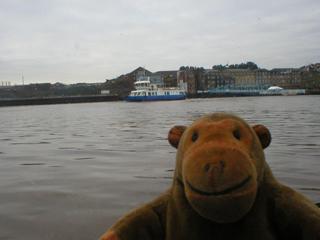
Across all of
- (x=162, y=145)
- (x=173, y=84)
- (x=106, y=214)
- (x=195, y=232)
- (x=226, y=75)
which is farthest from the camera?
(x=226, y=75)

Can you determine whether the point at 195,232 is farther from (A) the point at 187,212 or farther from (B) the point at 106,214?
(B) the point at 106,214

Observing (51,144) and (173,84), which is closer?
(51,144)

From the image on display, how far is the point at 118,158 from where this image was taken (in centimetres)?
548

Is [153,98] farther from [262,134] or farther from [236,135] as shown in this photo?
[236,135]

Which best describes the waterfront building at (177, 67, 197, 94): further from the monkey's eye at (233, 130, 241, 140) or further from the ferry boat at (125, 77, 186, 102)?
the monkey's eye at (233, 130, 241, 140)

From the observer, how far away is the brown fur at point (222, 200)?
123 centimetres

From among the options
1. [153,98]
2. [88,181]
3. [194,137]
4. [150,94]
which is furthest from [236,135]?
[150,94]

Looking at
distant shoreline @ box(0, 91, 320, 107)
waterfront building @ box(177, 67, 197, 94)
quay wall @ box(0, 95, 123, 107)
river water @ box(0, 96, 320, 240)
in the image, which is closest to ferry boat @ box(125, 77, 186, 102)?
distant shoreline @ box(0, 91, 320, 107)

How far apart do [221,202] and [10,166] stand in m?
4.72

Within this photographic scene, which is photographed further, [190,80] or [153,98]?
[190,80]

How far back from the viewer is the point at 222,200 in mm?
1206

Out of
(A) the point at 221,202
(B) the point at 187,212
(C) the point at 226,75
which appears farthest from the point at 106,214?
(C) the point at 226,75

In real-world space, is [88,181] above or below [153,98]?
below

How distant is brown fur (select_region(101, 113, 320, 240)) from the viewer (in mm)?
1228
